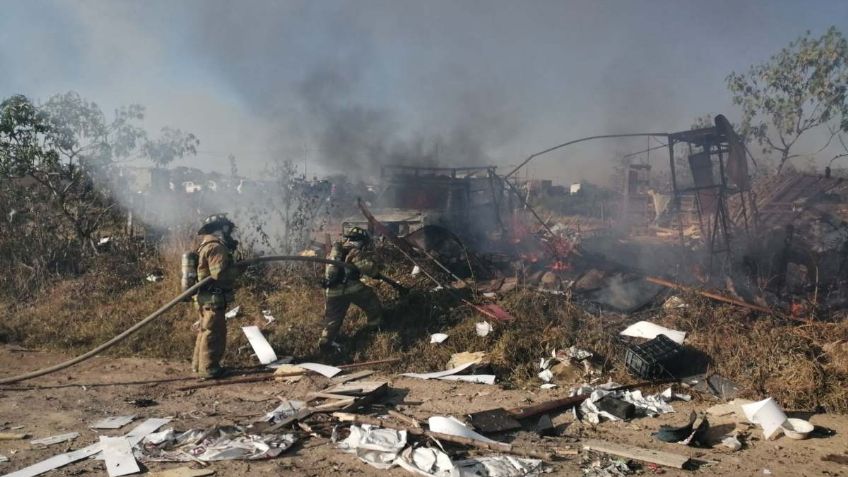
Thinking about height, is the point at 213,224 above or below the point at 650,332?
above

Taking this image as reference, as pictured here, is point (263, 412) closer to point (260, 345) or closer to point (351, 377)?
point (351, 377)

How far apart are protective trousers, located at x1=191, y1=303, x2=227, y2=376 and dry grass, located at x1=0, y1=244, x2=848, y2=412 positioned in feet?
1.85

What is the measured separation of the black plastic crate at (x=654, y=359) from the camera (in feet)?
17.6

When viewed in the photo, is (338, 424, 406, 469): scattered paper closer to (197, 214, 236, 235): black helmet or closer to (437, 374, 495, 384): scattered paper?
(437, 374, 495, 384): scattered paper

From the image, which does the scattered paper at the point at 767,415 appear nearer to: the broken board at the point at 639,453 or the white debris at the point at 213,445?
the broken board at the point at 639,453

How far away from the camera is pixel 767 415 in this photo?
4.38 m

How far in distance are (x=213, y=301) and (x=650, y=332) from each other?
16.2 feet

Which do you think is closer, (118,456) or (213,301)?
(118,456)

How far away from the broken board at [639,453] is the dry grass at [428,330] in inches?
58.6

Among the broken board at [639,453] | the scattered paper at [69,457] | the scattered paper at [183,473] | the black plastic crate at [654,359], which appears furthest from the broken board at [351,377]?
the black plastic crate at [654,359]

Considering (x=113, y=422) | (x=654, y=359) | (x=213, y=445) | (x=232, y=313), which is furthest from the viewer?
(x=232, y=313)

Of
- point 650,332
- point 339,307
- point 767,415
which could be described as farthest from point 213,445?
point 650,332

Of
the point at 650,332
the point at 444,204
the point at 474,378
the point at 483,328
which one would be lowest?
the point at 474,378

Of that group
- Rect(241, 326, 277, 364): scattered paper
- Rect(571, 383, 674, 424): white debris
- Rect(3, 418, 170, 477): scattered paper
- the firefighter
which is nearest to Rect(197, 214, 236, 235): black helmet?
the firefighter
